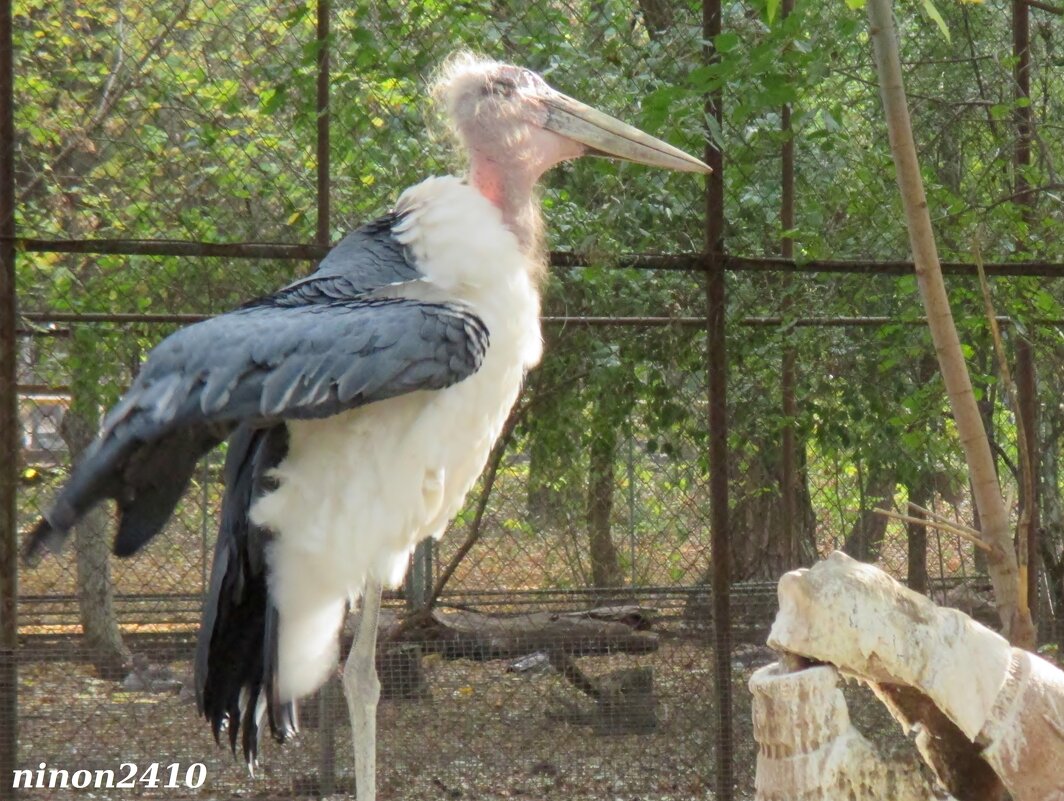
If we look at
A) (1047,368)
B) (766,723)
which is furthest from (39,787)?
(1047,368)

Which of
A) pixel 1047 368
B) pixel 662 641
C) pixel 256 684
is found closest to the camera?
pixel 256 684

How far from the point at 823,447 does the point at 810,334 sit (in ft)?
1.31

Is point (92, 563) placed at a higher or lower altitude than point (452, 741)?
higher

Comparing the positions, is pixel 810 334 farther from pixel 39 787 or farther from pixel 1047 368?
pixel 39 787

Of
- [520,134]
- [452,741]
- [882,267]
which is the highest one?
[520,134]

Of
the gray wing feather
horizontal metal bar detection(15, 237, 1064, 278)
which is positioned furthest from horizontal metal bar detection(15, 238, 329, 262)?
the gray wing feather

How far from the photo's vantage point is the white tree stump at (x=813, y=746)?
184 centimetres

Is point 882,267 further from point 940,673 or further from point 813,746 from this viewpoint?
point 813,746

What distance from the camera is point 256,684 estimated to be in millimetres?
3191

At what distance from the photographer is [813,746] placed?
72.7 inches

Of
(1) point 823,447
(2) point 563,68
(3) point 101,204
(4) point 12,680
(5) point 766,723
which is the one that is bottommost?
(4) point 12,680

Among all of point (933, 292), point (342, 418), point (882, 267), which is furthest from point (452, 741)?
point (933, 292)

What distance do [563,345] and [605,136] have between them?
1.28 m

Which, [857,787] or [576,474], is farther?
[576,474]
